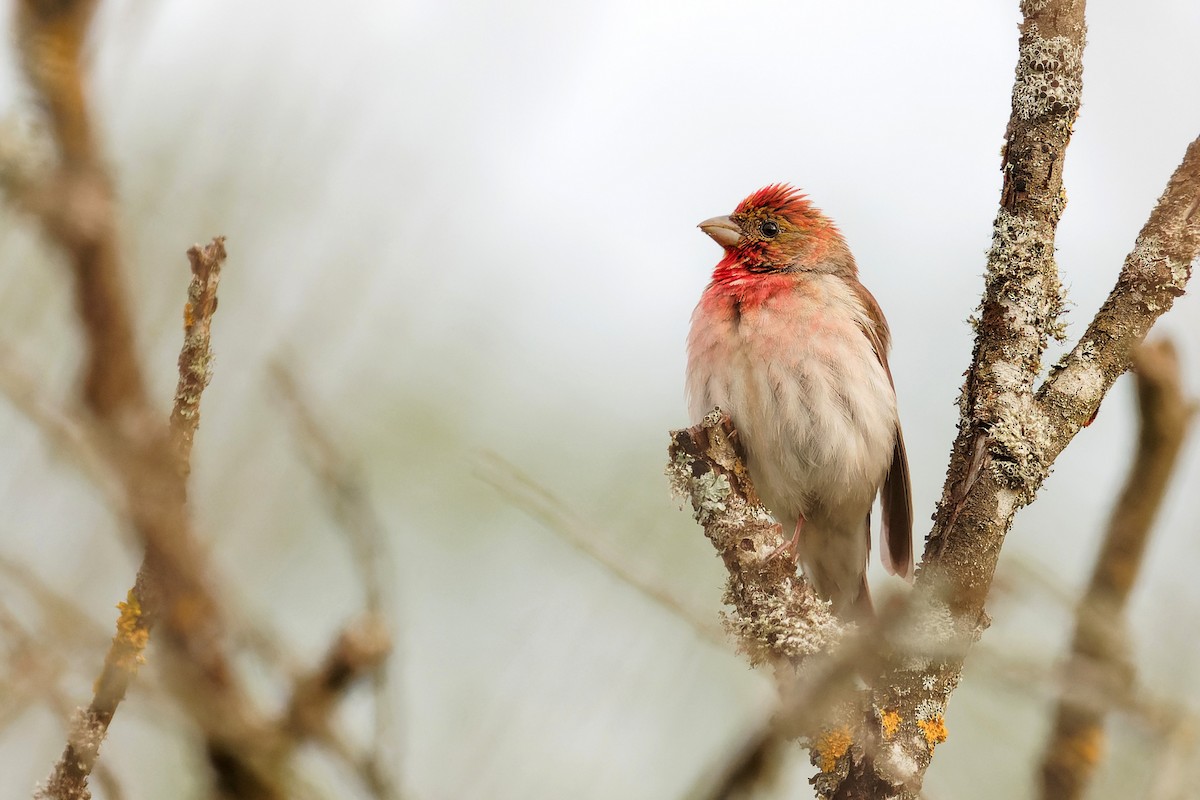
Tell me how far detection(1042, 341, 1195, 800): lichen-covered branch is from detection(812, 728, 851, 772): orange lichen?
2.85 ft

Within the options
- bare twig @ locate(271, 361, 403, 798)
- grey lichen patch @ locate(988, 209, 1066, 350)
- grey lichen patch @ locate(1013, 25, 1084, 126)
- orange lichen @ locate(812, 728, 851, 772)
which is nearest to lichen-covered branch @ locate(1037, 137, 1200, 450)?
grey lichen patch @ locate(988, 209, 1066, 350)

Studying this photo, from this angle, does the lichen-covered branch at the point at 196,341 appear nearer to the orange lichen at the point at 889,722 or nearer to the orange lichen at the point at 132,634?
the orange lichen at the point at 132,634

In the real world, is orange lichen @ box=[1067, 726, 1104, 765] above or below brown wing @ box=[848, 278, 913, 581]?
below

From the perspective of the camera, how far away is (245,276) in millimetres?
4828

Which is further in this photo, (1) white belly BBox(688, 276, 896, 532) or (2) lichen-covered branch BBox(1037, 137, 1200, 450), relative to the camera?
(1) white belly BBox(688, 276, 896, 532)

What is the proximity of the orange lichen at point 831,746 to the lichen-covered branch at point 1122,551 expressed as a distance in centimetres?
87

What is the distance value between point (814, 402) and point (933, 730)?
249 centimetres

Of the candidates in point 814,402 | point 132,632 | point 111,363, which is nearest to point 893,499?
point 814,402

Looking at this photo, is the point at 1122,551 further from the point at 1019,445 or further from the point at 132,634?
the point at 132,634

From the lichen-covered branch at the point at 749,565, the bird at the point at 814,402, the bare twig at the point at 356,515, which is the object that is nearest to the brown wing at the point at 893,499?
the bird at the point at 814,402

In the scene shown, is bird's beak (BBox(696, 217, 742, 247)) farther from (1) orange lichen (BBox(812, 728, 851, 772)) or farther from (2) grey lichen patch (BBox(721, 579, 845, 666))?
(1) orange lichen (BBox(812, 728, 851, 772))

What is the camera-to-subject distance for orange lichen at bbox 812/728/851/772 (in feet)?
11.9

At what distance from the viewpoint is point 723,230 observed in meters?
7.28

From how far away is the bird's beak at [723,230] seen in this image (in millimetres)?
7219
